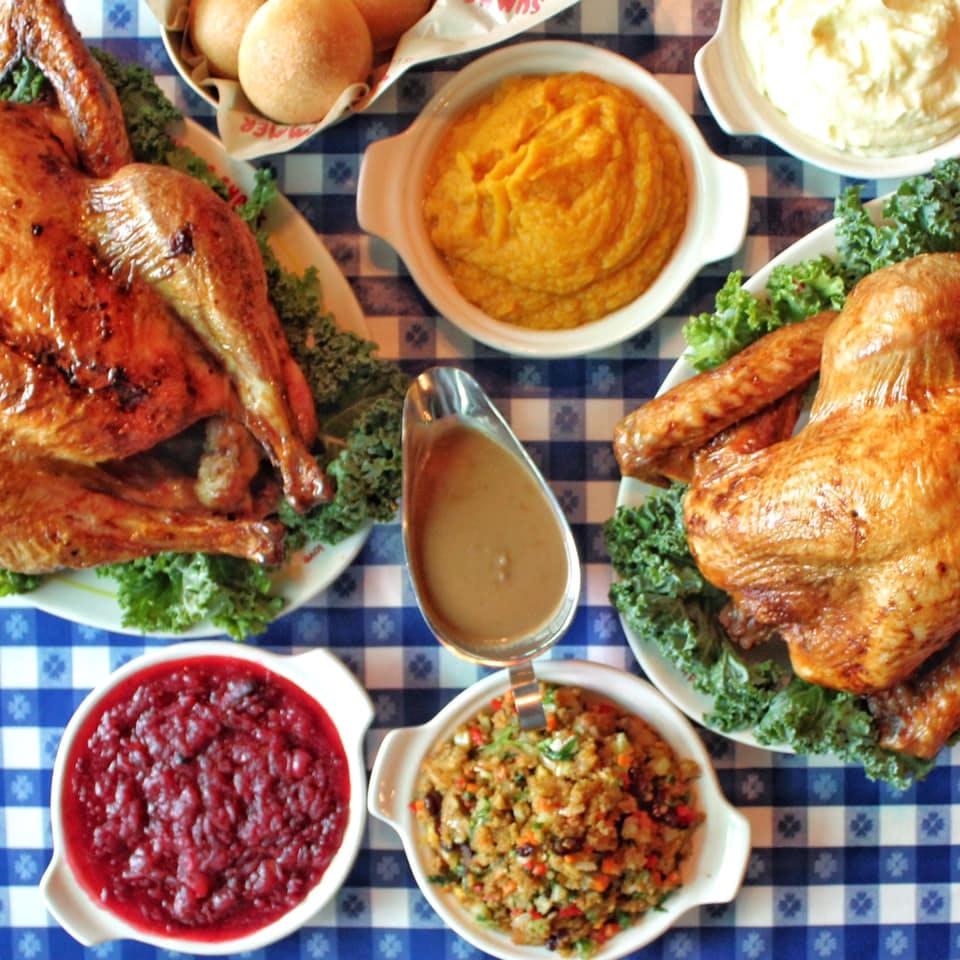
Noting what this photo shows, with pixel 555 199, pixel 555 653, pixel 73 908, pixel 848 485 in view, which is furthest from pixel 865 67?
pixel 73 908

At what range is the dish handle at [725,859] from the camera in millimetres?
2090

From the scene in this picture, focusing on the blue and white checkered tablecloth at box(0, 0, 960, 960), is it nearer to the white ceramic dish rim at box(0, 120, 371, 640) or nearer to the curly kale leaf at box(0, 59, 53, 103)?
the white ceramic dish rim at box(0, 120, 371, 640)

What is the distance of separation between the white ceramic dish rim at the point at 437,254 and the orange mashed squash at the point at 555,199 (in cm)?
2

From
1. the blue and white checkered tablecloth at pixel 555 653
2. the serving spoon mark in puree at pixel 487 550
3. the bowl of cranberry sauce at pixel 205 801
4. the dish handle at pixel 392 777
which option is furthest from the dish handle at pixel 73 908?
the serving spoon mark in puree at pixel 487 550

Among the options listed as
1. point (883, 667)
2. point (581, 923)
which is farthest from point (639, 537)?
point (581, 923)

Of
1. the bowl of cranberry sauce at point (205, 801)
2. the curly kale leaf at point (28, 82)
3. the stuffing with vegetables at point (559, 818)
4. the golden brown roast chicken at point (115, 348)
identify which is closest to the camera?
the golden brown roast chicken at point (115, 348)

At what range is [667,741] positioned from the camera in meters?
2.14

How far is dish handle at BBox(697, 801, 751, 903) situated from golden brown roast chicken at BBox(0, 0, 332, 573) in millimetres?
1066

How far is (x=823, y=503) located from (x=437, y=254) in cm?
93

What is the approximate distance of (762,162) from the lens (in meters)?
2.21

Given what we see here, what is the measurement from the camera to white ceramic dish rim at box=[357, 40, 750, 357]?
206cm

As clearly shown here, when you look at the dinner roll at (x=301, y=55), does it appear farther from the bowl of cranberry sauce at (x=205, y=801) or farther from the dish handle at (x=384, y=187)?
the bowl of cranberry sauce at (x=205, y=801)

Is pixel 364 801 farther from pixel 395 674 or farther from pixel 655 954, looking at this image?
pixel 655 954

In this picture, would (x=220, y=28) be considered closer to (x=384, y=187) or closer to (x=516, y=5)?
(x=384, y=187)
